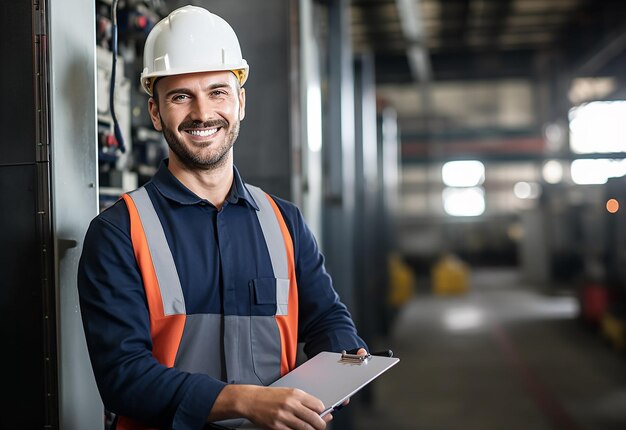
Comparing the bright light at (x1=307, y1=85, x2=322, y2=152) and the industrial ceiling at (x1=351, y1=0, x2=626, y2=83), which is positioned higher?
the industrial ceiling at (x1=351, y1=0, x2=626, y2=83)

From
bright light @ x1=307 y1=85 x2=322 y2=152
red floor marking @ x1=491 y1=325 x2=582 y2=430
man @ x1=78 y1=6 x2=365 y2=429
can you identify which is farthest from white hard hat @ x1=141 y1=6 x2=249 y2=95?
red floor marking @ x1=491 y1=325 x2=582 y2=430

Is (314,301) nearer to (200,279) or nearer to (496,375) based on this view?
(200,279)

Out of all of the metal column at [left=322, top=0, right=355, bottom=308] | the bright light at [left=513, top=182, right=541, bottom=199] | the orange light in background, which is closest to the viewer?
the metal column at [left=322, top=0, right=355, bottom=308]

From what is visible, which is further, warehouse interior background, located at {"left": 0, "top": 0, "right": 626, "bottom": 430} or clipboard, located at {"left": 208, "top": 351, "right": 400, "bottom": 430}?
warehouse interior background, located at {"left": 0, "top": 0, "right": 626, "bottom": 430}

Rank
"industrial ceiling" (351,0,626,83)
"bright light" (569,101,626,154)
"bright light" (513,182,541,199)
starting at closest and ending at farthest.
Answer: "industrial ceiling" (351,0,626,83) → "bright light" (569,101,626,154) → "bright light" (513,182,541,199)

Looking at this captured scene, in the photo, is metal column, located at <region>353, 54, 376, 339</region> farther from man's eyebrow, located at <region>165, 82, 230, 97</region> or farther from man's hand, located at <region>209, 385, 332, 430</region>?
man's hand, located at <region>209, 385, 332, 430</region>

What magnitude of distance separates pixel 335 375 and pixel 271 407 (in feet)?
0.74

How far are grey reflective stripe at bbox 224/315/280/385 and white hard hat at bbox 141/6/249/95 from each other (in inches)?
23.5

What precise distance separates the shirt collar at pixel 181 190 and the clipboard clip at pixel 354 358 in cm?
41

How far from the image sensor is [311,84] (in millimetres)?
3547

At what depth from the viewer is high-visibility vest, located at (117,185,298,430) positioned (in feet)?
4.87

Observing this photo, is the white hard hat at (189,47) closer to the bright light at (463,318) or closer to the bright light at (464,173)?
the bright light at (463,318)

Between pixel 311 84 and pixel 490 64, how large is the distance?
878 centimetres

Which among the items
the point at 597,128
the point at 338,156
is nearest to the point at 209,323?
the point at 338,156
